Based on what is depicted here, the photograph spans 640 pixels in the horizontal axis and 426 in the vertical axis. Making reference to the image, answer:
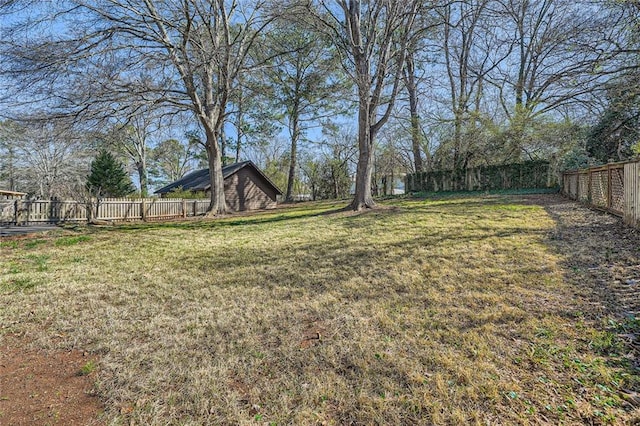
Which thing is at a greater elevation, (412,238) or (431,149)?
(431,149)


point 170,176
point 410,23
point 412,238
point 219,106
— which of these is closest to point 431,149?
point 410,23

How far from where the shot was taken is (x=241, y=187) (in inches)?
859

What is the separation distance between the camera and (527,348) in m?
2.61

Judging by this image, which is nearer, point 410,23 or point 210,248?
point 210,248

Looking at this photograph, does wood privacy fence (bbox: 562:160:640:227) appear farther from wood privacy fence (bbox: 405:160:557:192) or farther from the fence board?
wood privacy fence (bbox: 405:160:557:192)

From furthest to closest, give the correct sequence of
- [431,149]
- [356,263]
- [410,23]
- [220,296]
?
1. [431,149]
2. [410,23]
3. [356,263]
4. [220,296]

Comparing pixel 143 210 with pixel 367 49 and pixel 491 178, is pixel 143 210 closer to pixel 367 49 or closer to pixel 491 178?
pixel 367 49

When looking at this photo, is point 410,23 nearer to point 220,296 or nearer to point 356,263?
point 356,263

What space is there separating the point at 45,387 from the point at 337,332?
249 centimetres

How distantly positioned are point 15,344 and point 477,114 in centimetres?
2041

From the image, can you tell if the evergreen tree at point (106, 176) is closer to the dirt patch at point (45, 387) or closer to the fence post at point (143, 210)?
the fence post at point (143, 210)

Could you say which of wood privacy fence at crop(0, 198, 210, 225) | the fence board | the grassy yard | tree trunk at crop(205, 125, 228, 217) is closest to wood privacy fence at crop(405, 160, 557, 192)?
the fence board

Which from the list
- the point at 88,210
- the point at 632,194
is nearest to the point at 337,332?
the point at 632,194

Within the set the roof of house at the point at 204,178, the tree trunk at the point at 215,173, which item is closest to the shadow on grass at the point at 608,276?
the tree trunk at the point at 215,173
